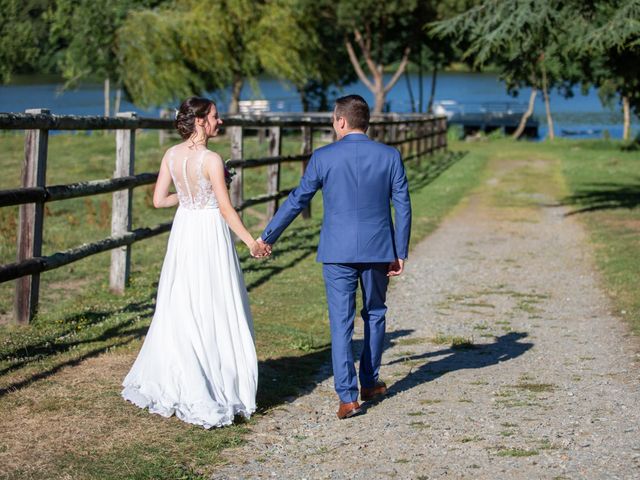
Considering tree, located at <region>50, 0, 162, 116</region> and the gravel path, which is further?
tree, located at <region>50, 0, 162, 116</region>

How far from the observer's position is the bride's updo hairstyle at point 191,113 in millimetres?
5996

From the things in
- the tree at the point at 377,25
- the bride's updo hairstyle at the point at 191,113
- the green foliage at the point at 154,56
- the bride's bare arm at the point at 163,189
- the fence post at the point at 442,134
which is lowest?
the bride's bare arm at the point at 163,189

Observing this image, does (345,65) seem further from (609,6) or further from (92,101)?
(609,6)

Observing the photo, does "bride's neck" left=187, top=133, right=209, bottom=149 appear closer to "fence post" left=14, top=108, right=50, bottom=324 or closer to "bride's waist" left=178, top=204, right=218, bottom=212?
"bride's waist" left=178, top=204, right=218, bottom=212

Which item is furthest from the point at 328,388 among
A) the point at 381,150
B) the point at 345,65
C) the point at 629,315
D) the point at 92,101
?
the point at 92,101

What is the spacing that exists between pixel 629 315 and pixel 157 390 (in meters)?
5.03

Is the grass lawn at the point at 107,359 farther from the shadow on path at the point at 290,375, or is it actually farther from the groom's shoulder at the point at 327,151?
the groom's shoulder at the point at 327,151

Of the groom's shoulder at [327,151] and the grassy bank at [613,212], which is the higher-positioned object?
the groom's shoulder at [327,151]

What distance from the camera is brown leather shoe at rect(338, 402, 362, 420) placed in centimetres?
607

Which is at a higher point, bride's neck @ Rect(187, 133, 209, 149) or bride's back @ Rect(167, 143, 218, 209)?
bride's neck @ Rect(187, 133, 209, 149)

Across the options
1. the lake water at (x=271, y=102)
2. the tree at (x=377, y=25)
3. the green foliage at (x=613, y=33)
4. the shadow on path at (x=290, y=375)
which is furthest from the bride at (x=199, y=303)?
the tree at (x=377, y=25)

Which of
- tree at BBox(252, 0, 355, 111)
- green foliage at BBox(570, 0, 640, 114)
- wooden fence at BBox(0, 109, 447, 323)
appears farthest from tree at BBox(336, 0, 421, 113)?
wooden fence at BBox(0, 109, 447, 323)

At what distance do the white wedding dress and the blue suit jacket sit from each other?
0.37 meters

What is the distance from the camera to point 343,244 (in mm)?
6055
